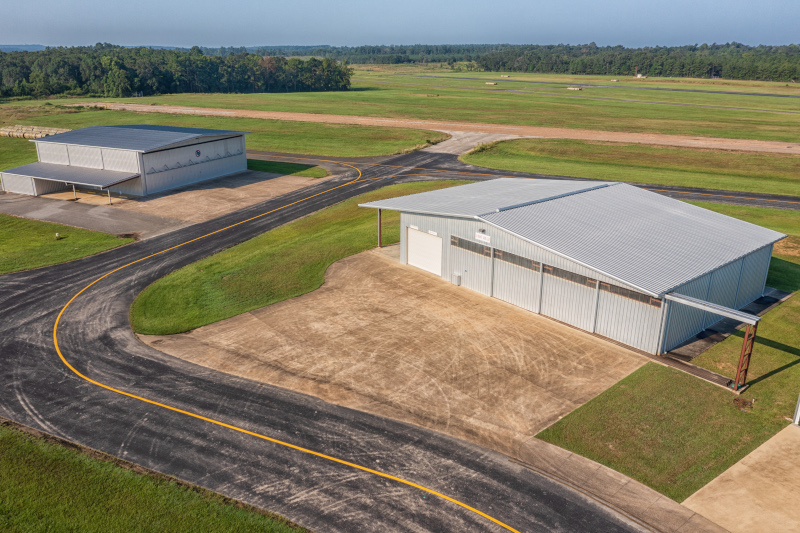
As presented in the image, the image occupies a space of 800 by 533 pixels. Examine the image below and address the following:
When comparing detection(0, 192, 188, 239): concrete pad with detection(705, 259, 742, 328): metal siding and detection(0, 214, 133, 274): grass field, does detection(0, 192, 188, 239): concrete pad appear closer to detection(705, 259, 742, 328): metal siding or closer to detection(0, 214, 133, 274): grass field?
detection(0, 214, 133, 274): grass field

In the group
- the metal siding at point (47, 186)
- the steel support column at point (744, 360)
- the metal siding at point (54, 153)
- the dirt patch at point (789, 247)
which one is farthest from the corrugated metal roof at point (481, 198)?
the metal siding at point (54, 153)

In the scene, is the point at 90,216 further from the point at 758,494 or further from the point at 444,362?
the point at 758,494

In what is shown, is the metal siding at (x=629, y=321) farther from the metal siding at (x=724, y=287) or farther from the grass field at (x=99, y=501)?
the grass field at (x=99, y=501)

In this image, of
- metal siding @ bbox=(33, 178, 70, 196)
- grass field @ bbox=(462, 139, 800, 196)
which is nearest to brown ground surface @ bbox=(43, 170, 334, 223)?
metal siding @ bbox=(33, 178, 70, 196)

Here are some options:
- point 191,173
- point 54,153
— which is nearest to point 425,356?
point 191,173

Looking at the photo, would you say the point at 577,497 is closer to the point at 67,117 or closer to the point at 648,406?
the point at 648,406

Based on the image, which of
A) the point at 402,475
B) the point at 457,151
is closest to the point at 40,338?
the point at 402,475
